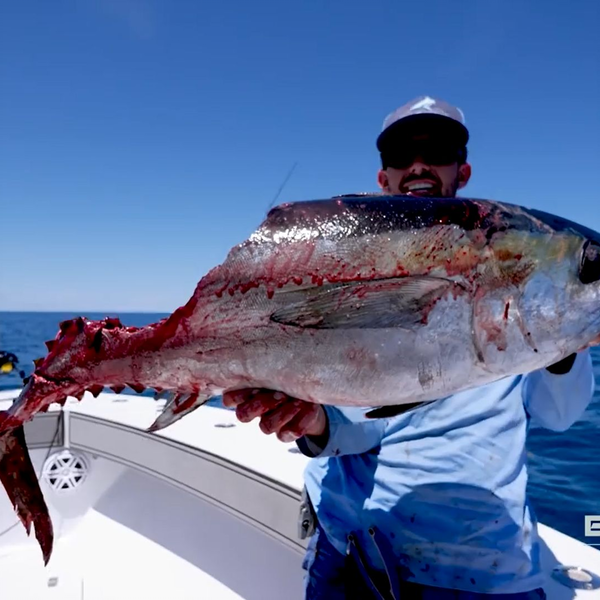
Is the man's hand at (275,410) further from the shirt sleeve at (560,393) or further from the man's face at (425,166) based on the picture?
the man's face at (425,166)

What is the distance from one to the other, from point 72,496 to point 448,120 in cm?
499

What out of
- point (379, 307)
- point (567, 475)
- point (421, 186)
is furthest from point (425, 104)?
point (567, 475)

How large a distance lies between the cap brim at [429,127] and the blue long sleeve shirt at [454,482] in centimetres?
121

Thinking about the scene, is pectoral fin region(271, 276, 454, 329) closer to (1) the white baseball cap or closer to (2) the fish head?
(2) the fish head

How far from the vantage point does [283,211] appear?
168 cm

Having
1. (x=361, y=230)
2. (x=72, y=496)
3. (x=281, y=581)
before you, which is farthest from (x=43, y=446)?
(x=361, y=230)

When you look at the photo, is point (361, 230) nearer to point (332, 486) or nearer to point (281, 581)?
point (332, 486)

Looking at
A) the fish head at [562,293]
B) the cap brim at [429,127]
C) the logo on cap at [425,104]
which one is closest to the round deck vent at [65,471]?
the cap brim at [429,127]

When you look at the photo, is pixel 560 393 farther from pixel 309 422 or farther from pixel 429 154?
pixel 429 154

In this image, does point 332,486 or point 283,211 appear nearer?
point 283,211

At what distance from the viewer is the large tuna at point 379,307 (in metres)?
1.46

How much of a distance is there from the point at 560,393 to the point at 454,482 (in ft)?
1.65

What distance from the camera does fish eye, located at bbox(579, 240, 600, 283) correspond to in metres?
1.49

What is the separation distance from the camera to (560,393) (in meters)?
1.79
